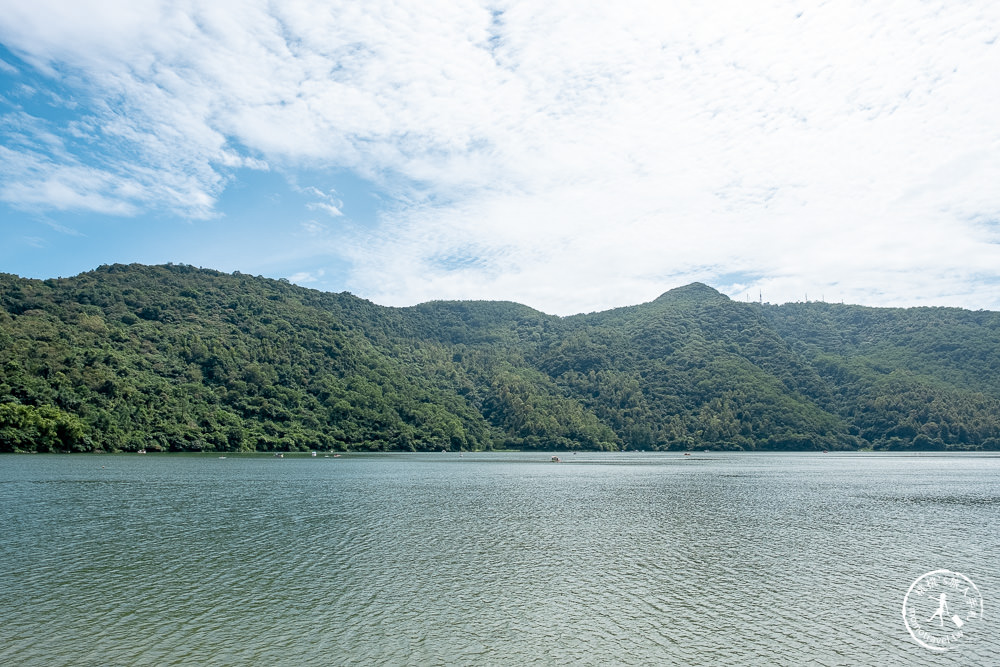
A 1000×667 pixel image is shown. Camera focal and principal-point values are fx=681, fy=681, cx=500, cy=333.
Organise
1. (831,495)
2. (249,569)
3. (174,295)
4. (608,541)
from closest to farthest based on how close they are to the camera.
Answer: (249,569)
(608,541)
(831,495)
(174,295)

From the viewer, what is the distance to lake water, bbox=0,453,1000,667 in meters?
19.4

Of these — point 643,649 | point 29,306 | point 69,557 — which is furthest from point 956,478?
point 29,306

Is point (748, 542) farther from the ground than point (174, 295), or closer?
closer

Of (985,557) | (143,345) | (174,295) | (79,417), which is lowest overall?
(985,557)

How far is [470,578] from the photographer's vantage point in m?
28.0

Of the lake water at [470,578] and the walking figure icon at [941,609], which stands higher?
the lake water at [470,578]

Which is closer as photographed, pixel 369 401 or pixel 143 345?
pixel 143 345

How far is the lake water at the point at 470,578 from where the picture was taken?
63.6 ft

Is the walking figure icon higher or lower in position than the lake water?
lower

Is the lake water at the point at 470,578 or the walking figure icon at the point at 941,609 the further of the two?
the walking figure icon at the point at 941,609

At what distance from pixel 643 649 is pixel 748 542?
68.2 feet

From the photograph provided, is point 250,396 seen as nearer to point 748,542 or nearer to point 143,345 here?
point 143,345

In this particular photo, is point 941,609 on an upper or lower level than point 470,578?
lower

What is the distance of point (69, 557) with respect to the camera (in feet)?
98.3
